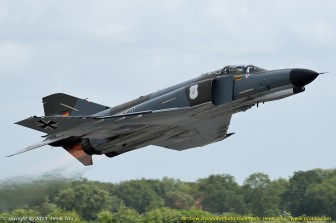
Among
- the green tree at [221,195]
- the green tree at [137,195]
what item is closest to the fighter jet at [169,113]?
the green tree at [221,195]

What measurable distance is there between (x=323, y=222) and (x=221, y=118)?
659 cm

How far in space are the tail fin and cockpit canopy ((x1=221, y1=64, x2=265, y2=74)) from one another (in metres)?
7.45

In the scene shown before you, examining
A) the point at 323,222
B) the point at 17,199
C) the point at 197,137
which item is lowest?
the point at 323,222

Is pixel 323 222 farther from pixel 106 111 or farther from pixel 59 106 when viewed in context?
pixel 59 106

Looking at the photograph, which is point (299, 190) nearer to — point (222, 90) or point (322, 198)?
point (322, 198)

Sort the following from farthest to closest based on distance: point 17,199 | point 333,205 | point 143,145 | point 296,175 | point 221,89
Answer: point 296,175 < point 333,205 < point 17,199 < point 143,145 < point 221,89

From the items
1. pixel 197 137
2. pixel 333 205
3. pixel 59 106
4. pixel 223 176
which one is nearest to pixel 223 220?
pixel 197 137

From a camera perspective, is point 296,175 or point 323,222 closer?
point 323,222

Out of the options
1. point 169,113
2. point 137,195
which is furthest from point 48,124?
point 137,195

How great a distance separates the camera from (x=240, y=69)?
27.0 m

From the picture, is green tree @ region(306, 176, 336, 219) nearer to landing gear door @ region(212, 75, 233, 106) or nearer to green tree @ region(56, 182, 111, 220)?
green tree @ region(56, 182, 111, 220)

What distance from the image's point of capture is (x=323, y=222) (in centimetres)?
3206

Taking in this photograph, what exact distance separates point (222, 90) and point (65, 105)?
8.89m

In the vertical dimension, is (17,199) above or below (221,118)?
below
